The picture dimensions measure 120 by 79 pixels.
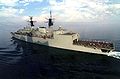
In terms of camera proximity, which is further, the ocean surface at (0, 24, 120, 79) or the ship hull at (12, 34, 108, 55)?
the ship hull at (12, 34, 108, 55)

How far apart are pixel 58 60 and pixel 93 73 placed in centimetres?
1388

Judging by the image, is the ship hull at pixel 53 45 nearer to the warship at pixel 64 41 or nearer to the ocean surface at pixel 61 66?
the warship at pixel 64 41

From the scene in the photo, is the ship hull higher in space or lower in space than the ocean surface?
higher

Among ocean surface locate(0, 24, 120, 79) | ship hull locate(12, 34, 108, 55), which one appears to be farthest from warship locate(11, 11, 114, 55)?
ocean surface locate(0, 24, 120, 79)

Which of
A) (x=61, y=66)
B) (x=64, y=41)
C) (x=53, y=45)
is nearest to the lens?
(x=61, y=66)

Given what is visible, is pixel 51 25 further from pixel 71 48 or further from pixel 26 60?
→ pixel 26 60

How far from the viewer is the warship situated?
189 ft

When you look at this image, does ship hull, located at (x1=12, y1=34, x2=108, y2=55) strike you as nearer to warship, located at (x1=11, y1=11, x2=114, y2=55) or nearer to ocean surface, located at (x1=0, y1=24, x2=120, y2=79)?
warship, located at (x1=11, y1=11, x2=114, y2=55)

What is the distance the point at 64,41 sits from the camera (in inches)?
2542

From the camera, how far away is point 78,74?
39375mm

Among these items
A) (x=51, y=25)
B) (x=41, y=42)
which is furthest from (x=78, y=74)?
(x=51, y=25)

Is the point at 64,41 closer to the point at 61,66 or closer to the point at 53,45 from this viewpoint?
the point at 53,45

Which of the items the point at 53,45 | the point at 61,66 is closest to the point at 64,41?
the point at 53,45

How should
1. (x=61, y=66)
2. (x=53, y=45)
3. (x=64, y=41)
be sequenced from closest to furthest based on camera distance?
1. (x=61, y=66)
2. (x=64, y=41)
3. (x=53, y=45)
